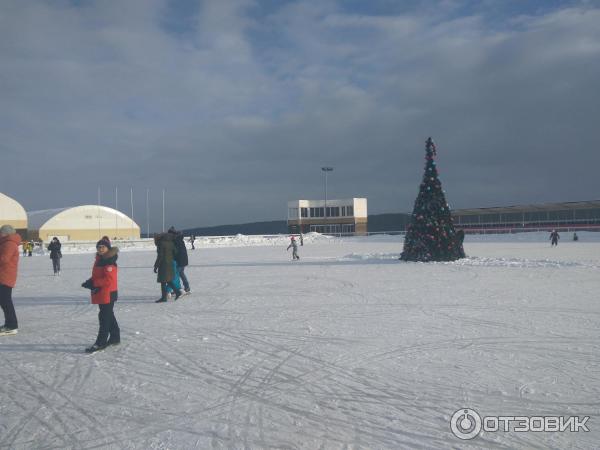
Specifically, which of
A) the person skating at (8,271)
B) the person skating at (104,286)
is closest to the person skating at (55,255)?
the person skating at (8,271)

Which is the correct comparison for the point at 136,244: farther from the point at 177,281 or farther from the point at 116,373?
the point at 116,373

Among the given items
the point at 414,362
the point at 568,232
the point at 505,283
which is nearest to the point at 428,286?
the point at 505,283

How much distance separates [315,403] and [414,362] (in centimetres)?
161

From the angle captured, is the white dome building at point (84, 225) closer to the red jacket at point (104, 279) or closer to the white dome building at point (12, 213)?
the white dome building at point (12, 213)

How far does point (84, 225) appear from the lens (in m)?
58.0

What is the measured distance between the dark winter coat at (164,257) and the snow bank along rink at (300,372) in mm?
655

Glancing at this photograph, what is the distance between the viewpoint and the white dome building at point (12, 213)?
48375 millimetres

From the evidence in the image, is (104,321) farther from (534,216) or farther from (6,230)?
(534,216)

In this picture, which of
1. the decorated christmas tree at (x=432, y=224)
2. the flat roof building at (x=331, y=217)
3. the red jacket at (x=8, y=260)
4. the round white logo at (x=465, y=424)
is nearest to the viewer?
the round white logo at (x=465, y=424)

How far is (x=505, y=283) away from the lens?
1229 centimetres

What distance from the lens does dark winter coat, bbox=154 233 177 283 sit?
934cm

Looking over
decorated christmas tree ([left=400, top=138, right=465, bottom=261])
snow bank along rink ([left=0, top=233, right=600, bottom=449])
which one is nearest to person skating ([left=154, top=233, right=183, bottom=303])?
snow bank along rink ([left=0, top=233, right=600, bottom=449])

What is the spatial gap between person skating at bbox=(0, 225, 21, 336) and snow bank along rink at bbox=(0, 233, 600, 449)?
0.29 metres

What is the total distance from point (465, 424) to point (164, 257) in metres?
7.20
